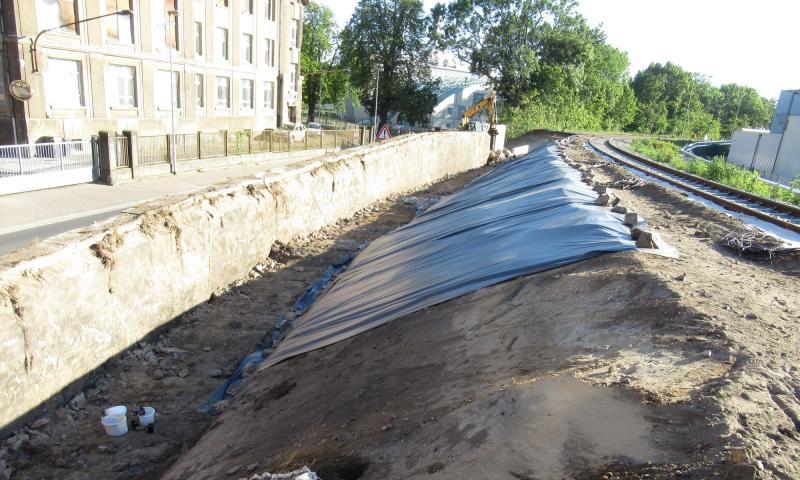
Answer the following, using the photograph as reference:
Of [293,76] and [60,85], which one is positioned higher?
[293,76]

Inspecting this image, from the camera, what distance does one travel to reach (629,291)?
4.94 m

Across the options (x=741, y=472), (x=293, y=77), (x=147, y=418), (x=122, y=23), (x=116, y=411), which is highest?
(x=122, y=23)

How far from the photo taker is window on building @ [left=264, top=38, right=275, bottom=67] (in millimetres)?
36781

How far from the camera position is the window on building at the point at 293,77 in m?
43.0

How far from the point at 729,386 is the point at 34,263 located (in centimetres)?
618

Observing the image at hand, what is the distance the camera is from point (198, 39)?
30109 mm

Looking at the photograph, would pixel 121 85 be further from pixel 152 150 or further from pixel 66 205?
pixel 66 205

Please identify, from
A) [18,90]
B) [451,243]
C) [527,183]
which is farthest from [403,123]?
Result: [451,243]

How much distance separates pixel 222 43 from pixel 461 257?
30.0 metres

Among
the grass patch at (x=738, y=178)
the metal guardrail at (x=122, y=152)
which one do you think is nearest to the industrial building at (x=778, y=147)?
the grass patch at (x=738, y=178)

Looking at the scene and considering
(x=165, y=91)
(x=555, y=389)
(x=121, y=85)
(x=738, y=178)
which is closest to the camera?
(x=555, y=389)

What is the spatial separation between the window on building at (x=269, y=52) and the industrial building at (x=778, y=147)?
105 feet

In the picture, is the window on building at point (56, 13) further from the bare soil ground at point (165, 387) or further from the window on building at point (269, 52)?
→ the bare soil ground at point (165, 387)

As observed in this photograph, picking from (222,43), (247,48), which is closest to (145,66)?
(222,43)
